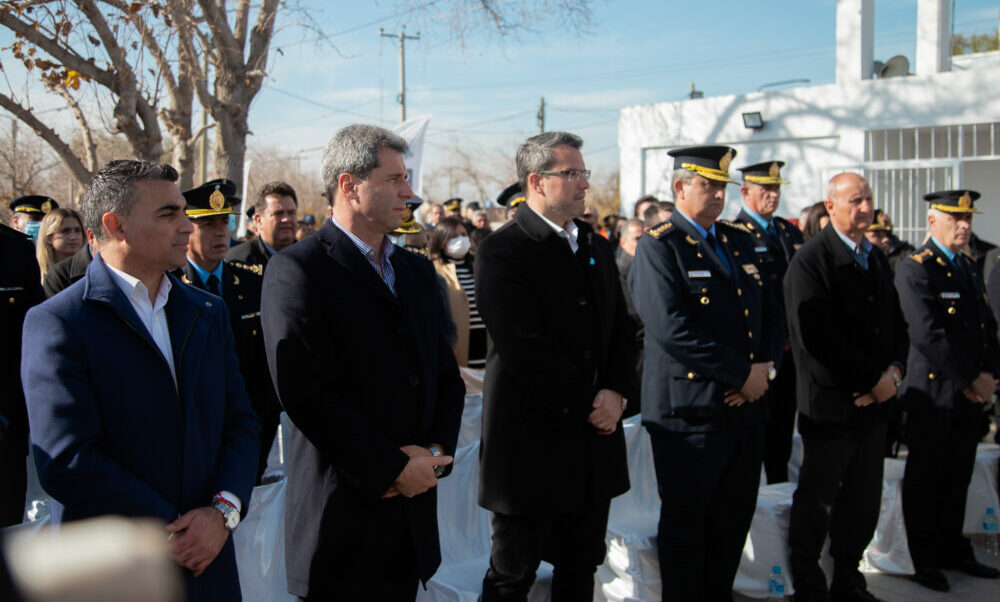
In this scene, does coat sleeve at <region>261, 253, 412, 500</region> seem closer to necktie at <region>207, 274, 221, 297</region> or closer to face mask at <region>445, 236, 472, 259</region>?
necktie at <region>207, 274, 221, 297</region>

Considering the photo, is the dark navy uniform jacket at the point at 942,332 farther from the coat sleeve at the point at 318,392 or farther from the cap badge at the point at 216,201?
the cap badge at the point at 216,201

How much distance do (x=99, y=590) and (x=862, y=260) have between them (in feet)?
14.8

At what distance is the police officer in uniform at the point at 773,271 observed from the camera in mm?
5684

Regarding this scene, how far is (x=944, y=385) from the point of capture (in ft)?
16.2

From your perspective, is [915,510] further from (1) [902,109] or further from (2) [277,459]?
(1) [902,109]

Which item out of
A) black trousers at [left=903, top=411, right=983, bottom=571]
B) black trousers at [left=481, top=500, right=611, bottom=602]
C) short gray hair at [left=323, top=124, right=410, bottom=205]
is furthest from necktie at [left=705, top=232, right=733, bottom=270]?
black trousers at [left=903, top=411, right=983, bottom=571]

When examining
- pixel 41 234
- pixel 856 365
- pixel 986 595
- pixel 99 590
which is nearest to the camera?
pixel 99 590

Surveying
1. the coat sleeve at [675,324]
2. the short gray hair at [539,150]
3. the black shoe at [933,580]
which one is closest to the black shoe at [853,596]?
the black shoe at [933,580]

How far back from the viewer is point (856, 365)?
431cm

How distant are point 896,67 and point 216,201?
12.9 meters

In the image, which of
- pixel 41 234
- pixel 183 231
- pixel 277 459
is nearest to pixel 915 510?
pixel 277 459

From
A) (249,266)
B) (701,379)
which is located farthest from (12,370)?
(701,379)

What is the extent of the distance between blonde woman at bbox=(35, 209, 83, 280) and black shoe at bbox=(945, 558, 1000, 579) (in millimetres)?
6207

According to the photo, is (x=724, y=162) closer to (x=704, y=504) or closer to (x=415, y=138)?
(x=704, y=504)
